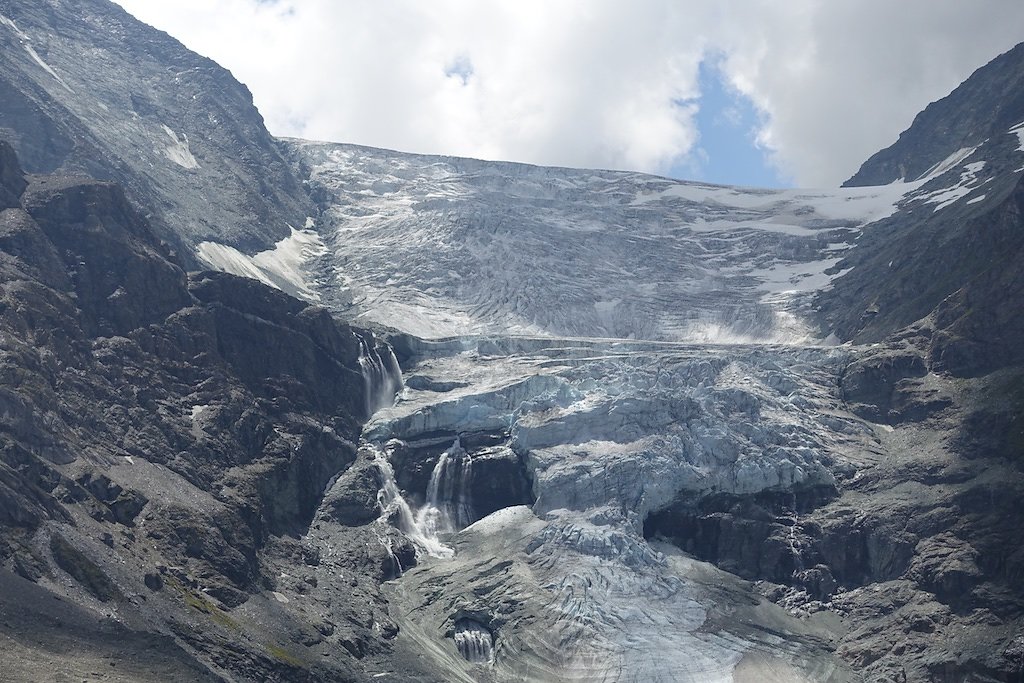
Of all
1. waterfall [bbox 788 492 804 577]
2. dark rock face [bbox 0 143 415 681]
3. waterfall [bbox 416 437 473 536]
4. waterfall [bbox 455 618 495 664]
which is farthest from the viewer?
waterfall [bbox 416 437 473 536]

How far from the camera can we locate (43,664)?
105750 millimetres

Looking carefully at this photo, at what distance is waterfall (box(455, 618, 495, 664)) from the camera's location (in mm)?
140125

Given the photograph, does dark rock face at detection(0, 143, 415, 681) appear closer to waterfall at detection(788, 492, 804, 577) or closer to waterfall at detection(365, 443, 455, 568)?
waterfall at detection(365, 443, 455, 568)

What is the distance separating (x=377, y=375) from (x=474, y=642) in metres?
59.2

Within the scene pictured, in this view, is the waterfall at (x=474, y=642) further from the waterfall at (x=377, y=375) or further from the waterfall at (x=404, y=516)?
the waterfall at (x=377, y=375)

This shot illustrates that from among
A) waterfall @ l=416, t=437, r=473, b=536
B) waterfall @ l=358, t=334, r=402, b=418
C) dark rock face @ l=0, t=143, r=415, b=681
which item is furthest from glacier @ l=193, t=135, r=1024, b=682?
dark rock face @ l=0, t=143, r=415, b=681

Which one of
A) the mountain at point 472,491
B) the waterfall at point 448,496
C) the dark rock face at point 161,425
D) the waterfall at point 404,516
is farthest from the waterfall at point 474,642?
the waterfall at point 448,496

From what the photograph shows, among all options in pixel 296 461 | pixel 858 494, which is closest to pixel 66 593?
pixel 296 461

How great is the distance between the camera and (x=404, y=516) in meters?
166

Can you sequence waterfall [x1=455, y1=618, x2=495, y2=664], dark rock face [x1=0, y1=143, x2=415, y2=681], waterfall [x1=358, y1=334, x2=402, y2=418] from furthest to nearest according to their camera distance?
waterfall [x1=358, y1=334, x2=402, y2=418]
waterfall [x1=455, y1=618, x2=495, y2=664]
dark rock face [x1=0, y1=143, x2=415, y2=681]

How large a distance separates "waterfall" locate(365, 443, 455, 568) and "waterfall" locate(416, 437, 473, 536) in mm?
896

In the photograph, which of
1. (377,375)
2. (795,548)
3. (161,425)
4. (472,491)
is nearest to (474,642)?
(472,491)

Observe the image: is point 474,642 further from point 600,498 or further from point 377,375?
point 377,375

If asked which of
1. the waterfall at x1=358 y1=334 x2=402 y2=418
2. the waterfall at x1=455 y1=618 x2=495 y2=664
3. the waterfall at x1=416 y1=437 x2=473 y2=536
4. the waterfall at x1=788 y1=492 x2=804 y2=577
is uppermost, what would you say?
the waterfall at x1=358 y1=334 x2=402 y2=418
